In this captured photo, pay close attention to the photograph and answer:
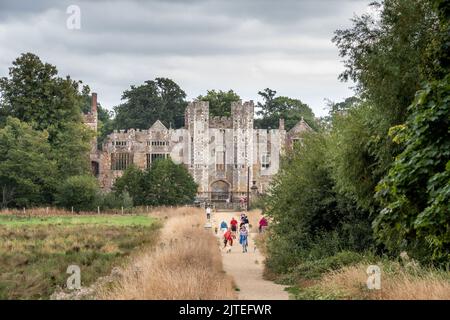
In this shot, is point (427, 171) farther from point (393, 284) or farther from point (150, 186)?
point (150, 186)

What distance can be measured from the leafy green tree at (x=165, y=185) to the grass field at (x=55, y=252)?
20.9 metres

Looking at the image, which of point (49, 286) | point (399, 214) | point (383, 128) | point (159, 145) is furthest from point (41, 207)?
point (399, 214)

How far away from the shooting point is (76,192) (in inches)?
2724

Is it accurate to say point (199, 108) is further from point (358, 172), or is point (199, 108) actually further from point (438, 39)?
point (438, 39)

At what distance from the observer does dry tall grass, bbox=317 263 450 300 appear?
1474cm

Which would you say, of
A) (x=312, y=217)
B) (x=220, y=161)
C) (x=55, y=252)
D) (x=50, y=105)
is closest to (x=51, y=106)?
(x=50, y=105)

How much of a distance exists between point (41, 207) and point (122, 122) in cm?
4764

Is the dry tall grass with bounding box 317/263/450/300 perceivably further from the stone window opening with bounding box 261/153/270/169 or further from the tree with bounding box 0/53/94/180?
the stone window opening with bounding box 261/153/270/169

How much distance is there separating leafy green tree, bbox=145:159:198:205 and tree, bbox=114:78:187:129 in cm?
3633

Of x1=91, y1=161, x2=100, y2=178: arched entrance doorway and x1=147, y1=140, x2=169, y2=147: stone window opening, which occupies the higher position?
x1=147, y1=140, x2=169, y2=147: stone window opening

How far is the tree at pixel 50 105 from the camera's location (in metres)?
73.3

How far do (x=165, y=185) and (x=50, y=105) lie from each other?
11543 mm

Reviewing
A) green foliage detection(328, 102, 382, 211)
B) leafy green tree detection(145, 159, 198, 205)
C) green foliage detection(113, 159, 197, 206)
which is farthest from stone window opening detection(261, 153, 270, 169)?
green foliage detection(328, 102, 382, 211)

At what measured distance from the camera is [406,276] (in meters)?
17.4
